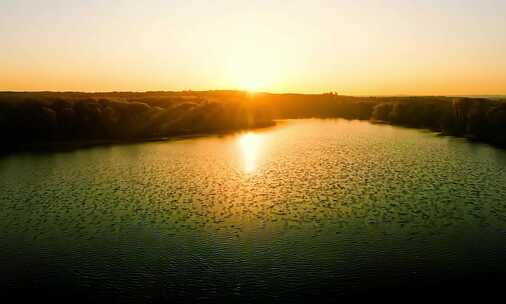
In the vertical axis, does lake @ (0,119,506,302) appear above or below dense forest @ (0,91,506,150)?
below

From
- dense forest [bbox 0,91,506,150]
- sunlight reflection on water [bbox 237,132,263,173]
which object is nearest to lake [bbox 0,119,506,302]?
sunlight reflection on water [bbox 237,132,263,173]

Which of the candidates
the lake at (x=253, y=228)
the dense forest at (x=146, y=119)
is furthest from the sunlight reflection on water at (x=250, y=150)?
the dense forest at (x=146, y=119)

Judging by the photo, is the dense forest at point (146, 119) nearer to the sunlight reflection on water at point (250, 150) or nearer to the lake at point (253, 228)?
the sunlight reflection on water at point (250, 150)

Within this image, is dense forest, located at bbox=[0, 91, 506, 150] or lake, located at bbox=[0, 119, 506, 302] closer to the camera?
lake, located at bbox=[0, 119, 506, 302]

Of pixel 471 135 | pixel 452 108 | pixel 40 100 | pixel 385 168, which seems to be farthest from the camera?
pixel 452 108

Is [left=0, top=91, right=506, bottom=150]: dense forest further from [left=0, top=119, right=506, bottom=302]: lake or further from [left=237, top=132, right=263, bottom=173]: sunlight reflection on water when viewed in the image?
[left=0, top=119, right=506, bottom=302]: lake

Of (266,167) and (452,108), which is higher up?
(452,108)

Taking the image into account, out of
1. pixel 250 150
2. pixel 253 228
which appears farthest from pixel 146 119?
pixel 253 228

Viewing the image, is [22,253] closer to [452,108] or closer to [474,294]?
[474,294]

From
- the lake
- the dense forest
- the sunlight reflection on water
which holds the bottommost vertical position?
the lake

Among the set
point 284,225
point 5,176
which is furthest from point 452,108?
point 5,176
